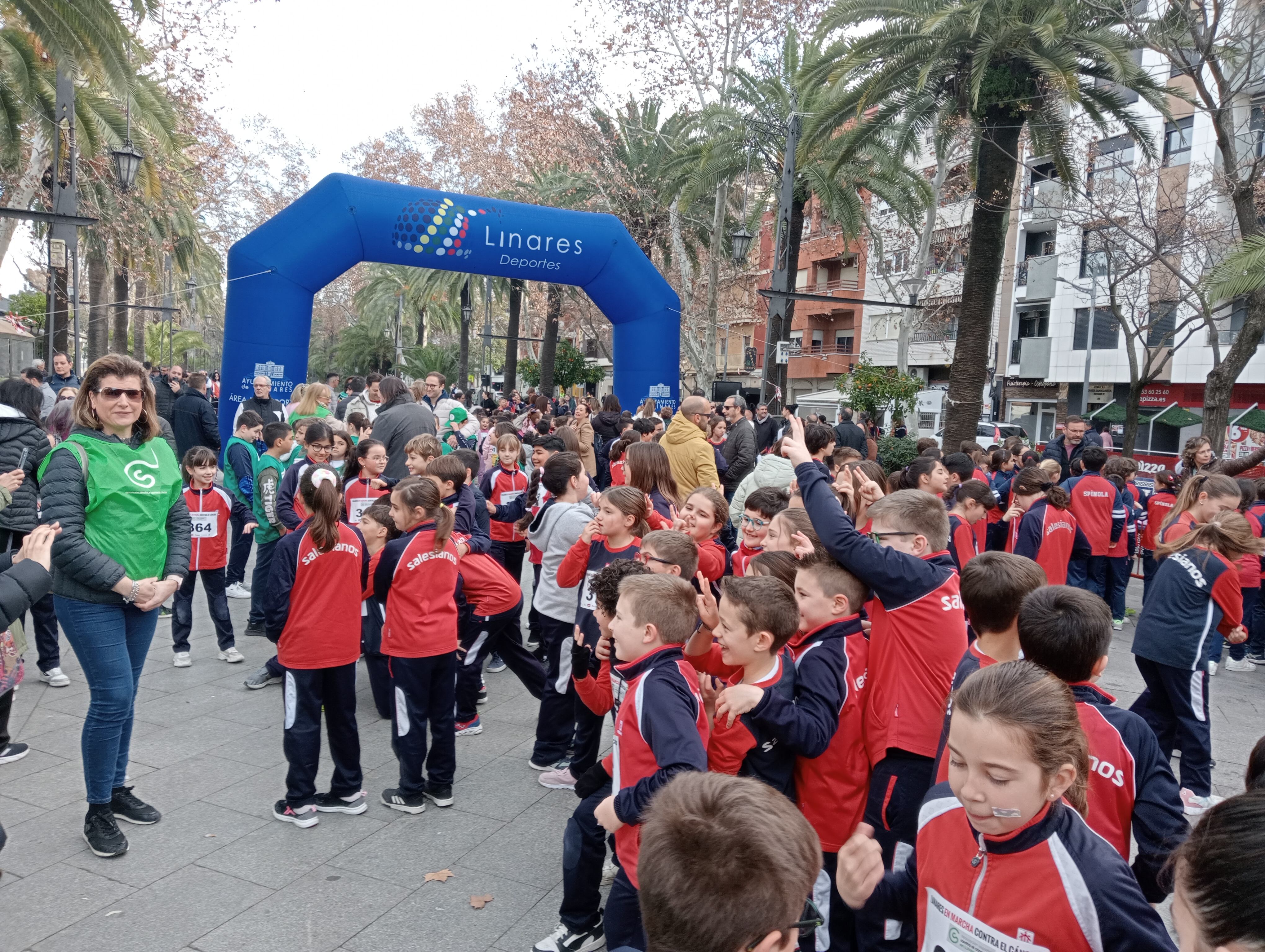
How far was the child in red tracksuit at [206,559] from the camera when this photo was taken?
21.4 ft

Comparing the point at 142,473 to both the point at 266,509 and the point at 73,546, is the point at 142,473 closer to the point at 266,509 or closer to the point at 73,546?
the point at 73,546

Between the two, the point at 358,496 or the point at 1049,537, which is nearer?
the point at 358,496

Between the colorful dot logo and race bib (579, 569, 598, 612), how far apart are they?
31.4ft

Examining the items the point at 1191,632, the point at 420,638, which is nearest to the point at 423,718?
the point at 420,638

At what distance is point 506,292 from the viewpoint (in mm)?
41156

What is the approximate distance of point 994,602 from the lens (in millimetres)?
2871

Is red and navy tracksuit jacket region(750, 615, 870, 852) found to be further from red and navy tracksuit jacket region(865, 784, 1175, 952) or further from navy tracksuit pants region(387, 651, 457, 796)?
navy tracksuit pants region(387, 651, 457, 796)

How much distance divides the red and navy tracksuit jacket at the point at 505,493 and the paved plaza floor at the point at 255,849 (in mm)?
1844

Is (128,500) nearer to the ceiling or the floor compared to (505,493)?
nearer to the ceiling

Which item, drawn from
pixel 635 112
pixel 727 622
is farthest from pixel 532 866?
pixel 635 112

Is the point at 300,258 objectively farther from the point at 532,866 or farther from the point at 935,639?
the point at 935,639

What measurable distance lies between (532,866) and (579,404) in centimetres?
720

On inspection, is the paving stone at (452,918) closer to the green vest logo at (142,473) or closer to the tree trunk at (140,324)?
the green vest logo at (142,473)

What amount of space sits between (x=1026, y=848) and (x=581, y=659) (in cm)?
218
